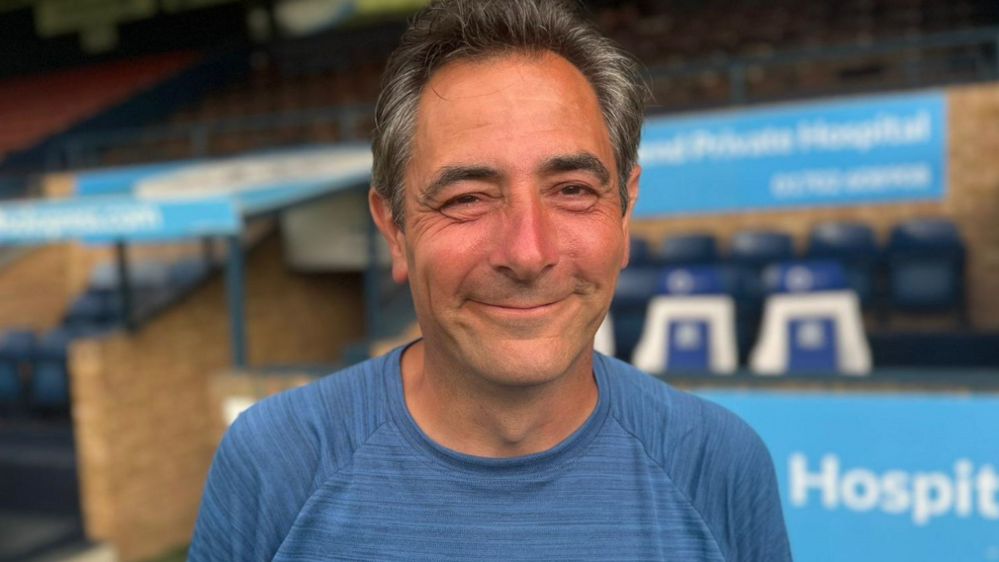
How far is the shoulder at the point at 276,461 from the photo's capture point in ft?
3.59

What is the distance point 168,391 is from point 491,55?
596 centimetres

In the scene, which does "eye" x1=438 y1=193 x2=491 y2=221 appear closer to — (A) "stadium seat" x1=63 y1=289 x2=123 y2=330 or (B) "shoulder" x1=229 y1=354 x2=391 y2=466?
(B) "shoulder" x1=229 y1=354 x2=391 y2=466

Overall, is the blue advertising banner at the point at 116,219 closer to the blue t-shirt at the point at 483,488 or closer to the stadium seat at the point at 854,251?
the blue t-shirt at the point at 483,488

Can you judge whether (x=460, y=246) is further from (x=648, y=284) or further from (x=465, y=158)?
(x=648, y=284)

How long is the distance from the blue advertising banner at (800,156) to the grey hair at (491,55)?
555 cm

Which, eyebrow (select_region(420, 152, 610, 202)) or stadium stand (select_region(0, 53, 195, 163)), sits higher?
stadium stand (select_region(0, 53, 195, 163))

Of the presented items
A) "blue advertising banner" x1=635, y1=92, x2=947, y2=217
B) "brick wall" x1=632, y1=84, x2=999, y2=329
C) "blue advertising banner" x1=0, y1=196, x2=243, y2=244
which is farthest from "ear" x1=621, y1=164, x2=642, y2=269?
"brick wall" x1=632, y1=84, x2=999, y2=329

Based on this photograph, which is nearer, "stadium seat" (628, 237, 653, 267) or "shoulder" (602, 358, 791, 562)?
"shoulder" (602, 358, 791, 562)

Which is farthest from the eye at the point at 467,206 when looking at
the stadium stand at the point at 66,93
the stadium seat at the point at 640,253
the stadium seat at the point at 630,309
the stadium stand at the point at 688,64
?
the stadium stand at the point at 66,93

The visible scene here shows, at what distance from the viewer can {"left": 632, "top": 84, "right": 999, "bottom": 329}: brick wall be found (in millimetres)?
6305

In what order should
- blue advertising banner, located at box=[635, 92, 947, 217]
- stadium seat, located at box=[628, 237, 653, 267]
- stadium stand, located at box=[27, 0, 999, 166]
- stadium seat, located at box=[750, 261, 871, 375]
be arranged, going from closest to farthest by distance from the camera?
1. stadium seat, located at box=[750, 261, 871, 375]
2. blue advertising banner, located at box=[635, 92, 947, 217]
3. stadium seat, located at box=[628, 237, 653, 267]
4. stadium stand, located at box=[27, 0, 999, 166]

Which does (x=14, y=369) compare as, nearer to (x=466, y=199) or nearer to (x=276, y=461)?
(x=276, y=461)

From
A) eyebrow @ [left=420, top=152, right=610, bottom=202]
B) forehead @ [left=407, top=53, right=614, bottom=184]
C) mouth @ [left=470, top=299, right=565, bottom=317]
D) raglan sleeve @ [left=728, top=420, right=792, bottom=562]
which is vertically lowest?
raglan sleeve @ [left=728, top=420, right=792, bottom=562]

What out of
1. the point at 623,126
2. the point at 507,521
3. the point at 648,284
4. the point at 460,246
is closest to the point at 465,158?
the point at 460,246
